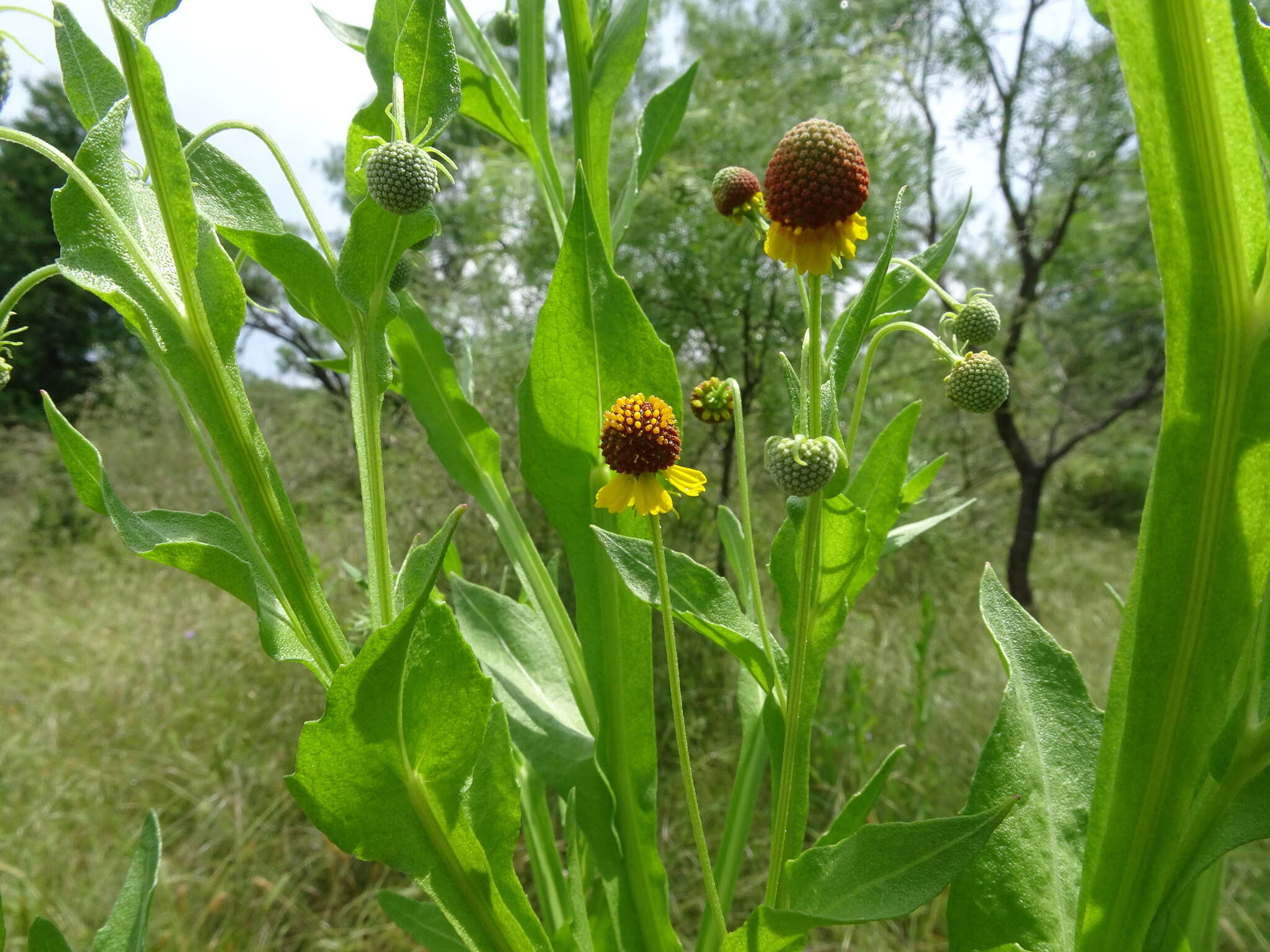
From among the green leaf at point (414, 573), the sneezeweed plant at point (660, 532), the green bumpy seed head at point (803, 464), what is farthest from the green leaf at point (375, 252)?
the green bumpy seed head at point (803, 464)

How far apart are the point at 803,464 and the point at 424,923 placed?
52 cm

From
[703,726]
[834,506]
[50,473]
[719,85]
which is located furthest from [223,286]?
[50,473]

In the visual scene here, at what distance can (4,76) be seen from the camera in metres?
0.43

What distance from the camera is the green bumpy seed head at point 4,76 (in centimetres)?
42

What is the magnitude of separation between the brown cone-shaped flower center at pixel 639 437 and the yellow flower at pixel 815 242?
10cm

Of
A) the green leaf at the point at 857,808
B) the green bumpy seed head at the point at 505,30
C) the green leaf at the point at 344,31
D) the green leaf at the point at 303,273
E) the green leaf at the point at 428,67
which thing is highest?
the green bumpy seed head at the point at 505,30

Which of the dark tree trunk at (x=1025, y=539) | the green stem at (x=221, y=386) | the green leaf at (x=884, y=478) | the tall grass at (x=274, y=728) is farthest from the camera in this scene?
the dark tree trunk at (x=1025, y=539)

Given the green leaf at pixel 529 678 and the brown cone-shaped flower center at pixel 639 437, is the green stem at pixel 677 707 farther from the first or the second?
the green leaf at pixel 529 678

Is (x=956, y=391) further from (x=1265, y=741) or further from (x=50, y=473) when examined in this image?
(x=50, y=473)

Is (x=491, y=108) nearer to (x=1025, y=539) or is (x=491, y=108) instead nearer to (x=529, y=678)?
(x=529, y=678)

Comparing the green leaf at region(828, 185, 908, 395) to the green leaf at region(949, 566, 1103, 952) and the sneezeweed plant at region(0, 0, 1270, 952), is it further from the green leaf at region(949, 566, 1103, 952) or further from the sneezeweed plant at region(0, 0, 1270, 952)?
the green leaf at region(949, 566, 1103, 952)

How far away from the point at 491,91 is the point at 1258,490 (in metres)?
0.55

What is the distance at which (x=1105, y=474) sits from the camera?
5.54 m

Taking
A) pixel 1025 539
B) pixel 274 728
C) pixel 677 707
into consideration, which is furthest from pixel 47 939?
pixel 1025 539
